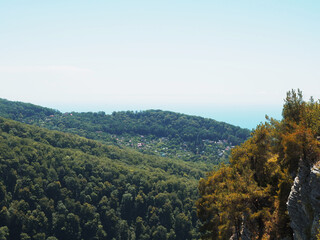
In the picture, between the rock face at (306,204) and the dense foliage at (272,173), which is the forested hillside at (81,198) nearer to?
the dense foliage at (272,173)

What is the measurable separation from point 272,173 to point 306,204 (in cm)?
406

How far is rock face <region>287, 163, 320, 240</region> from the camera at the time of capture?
1212 cm

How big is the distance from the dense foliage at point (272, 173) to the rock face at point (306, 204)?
0.91 meters

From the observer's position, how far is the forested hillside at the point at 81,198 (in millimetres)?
62062

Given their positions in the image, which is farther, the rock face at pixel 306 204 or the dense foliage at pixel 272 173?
the dense foliage at pixel 272 173

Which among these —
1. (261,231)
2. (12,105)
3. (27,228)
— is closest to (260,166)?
(261,231)

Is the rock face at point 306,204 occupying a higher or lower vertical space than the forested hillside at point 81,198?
higher

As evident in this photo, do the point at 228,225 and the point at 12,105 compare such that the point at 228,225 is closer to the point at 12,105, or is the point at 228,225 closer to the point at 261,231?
the point at 261,231

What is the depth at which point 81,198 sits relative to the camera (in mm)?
72000

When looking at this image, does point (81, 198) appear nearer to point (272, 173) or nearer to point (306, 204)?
point (272, 173)

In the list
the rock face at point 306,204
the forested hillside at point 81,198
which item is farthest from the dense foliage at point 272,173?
the forested hillside at point 81,198

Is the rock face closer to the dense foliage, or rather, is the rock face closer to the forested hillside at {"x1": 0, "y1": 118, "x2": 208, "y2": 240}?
the dense foliage

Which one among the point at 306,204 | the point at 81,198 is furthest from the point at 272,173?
the point at 81,198

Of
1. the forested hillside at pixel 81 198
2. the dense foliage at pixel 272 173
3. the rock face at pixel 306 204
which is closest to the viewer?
the rock face at pixel 306 204
